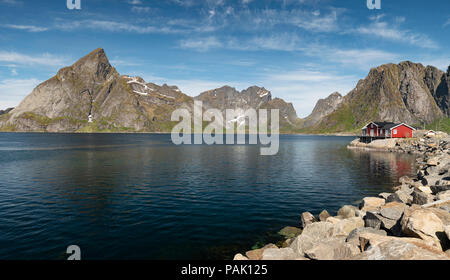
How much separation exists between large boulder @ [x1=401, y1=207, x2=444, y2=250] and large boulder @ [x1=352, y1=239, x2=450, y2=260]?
63.9 inches

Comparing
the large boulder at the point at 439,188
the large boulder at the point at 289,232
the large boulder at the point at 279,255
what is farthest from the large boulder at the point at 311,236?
the large boulder at the point at 439,188

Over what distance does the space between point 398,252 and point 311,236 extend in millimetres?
5929

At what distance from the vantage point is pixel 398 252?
13.1 m

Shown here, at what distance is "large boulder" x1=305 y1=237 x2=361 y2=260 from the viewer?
15062mm

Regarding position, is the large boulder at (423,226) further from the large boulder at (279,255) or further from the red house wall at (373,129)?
the red house wall at (373,129)

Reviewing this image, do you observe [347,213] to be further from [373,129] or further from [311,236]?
[373,129]

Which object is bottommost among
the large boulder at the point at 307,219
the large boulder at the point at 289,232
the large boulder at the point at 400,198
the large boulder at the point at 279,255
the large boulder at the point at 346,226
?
the large boulder at the point at 289,232

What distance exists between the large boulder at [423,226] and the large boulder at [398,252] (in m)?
1.62

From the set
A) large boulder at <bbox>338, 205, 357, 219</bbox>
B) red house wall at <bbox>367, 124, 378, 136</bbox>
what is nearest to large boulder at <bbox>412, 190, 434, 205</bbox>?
large boulder at <bbox>338, 205, 357, 219</bbox>

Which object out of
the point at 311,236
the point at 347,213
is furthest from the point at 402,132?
the point at 311,236

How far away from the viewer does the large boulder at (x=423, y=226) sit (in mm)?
14922

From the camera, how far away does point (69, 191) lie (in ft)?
123
